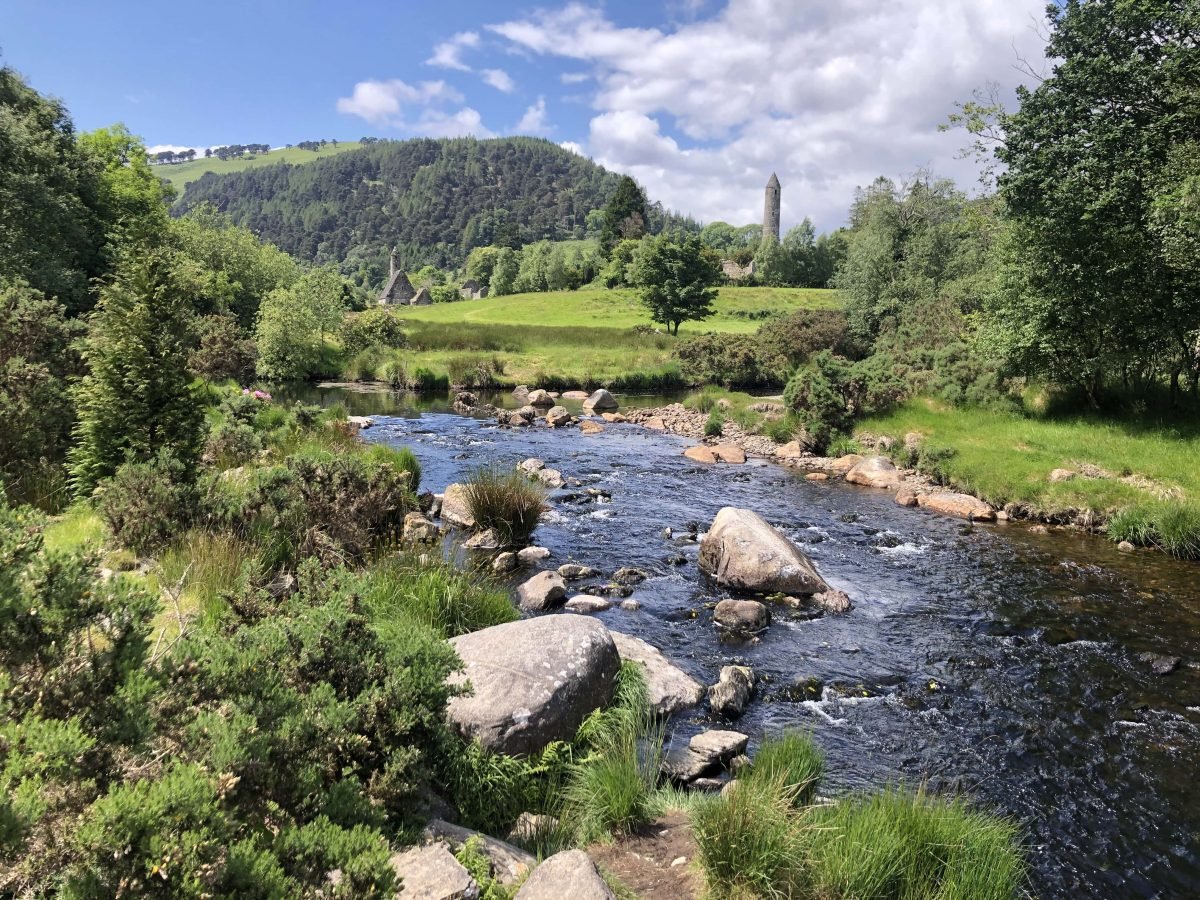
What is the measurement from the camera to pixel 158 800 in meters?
2.80

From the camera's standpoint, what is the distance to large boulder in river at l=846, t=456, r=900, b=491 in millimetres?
21500

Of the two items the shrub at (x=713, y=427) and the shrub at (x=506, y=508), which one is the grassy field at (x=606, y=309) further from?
the shrub at (x=506, y=508)

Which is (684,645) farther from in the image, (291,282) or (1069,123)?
(291,282)

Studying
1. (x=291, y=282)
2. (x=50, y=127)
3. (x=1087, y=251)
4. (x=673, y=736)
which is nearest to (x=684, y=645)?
(x=673, y=736)

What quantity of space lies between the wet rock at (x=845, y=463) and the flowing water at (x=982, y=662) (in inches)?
161

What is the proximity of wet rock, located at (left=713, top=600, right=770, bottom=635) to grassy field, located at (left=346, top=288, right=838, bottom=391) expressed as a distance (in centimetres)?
3573

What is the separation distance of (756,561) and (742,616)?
1601mm

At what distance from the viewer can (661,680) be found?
8.57m

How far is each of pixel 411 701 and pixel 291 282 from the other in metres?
66.9

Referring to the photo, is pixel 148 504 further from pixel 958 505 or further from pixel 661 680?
pixel 958 505

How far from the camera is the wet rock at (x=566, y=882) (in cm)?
437

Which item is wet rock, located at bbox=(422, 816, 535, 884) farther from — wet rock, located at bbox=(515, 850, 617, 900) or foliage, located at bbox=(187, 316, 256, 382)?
foliage, located at bbox=(187, 316, 256, 382)

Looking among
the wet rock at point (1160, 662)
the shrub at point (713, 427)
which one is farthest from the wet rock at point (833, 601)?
the shrub at point (713, 427)

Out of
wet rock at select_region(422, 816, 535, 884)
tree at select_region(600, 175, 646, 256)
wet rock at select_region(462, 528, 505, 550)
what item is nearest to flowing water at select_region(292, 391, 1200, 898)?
wet rock at select_region(462, 528, 505, 550)
